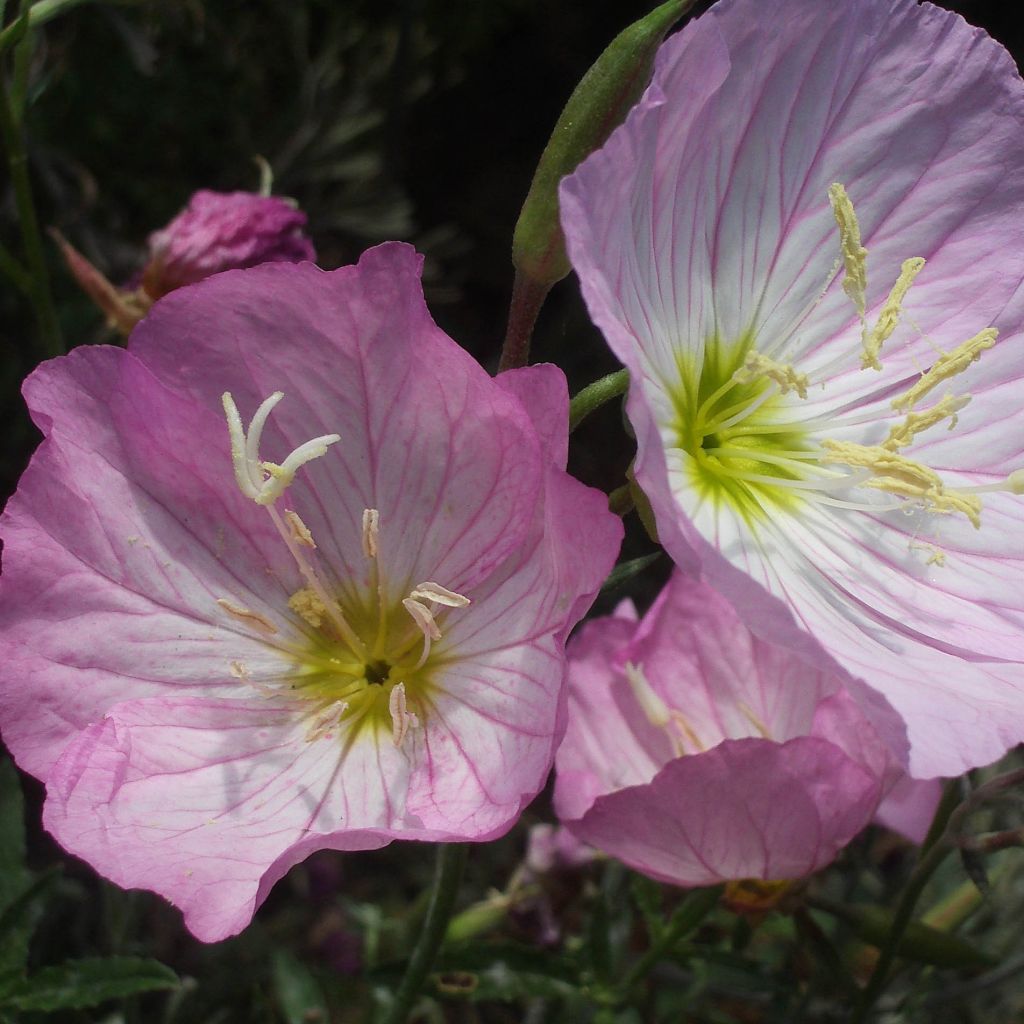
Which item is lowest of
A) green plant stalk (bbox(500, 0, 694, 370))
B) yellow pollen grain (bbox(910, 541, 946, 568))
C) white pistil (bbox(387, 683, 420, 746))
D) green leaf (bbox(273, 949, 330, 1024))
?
green leaf (bbox(273, 949, 330, 1024))

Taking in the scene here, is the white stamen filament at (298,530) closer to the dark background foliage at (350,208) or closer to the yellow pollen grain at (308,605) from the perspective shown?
the yellow pollen grain at (308,605)

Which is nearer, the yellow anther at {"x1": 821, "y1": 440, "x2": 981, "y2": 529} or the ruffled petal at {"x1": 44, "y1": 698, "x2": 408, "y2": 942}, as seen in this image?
the ruffled petal at {"x1": 44, "y1": 698, "x2": 408, "y2": 942}

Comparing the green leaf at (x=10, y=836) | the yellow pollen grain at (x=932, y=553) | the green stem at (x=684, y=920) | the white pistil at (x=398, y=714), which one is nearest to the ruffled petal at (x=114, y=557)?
the white pistil at (x=398, y=714)


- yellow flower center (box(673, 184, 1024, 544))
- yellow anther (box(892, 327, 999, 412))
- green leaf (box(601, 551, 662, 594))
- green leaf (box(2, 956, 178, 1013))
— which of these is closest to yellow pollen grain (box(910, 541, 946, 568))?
yellow flower center (box(673, 184, 1024, 544))

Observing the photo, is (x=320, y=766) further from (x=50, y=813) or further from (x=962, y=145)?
(x=962, y=145)

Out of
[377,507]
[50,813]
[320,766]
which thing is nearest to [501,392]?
[377,507]

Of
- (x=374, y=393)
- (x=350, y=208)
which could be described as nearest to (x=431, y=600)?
(x=374, y=393)

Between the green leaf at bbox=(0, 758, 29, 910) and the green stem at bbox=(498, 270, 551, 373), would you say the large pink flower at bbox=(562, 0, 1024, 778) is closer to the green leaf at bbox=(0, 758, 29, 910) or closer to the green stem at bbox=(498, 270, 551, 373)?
the green stem at bbox=(498, 270, 551, 373)
